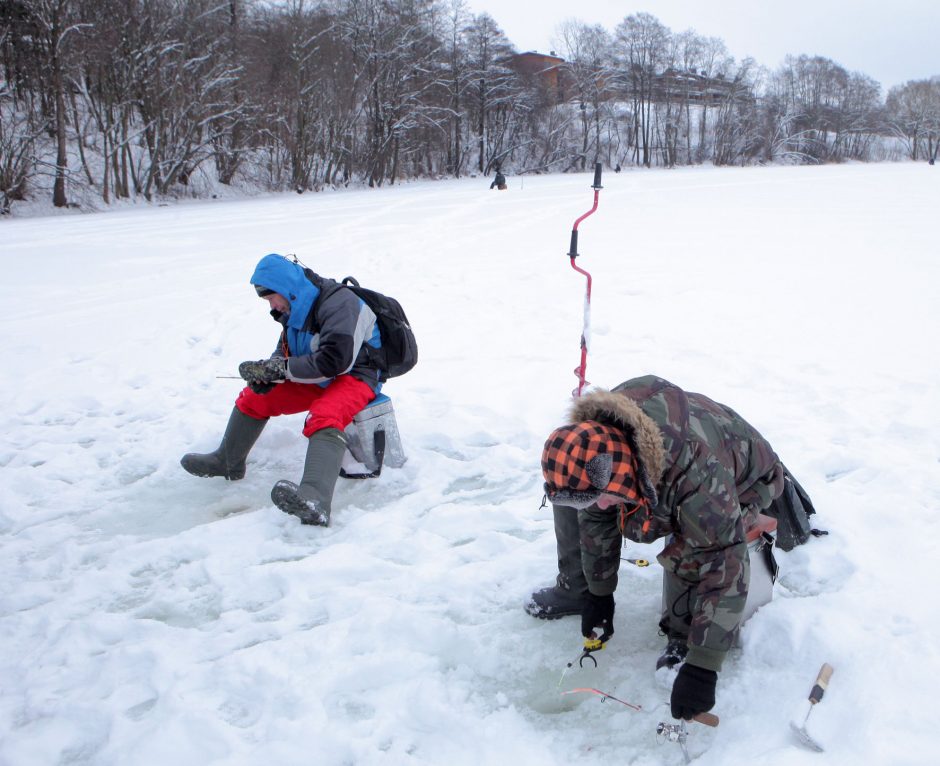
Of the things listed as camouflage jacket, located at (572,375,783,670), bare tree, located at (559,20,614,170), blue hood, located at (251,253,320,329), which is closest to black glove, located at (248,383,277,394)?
blue hood, located at (251,253,320,329)

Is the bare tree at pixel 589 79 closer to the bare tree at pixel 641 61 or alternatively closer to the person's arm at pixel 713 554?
the bare tree at pixel 641 61

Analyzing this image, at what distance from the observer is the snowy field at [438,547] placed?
7.84 feet

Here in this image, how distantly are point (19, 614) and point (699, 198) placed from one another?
1934cm

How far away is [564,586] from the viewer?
2.91 metres

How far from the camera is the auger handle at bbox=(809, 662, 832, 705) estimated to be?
2.30m

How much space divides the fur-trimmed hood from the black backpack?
207cm

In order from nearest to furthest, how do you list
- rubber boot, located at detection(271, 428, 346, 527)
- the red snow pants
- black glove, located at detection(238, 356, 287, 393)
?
rubber boot, located at detection(271, 428, 346, 527), the red snow pants, black glove, located at detection(238, 356, 287, 393)

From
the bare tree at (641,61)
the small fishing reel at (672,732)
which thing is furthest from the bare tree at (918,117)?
the small fishing reel at (672,732)

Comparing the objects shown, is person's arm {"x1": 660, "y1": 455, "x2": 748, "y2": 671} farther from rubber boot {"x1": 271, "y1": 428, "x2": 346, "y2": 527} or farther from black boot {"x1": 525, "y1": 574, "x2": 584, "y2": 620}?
rubber boot {"x1": 271, "y1": 428, "x2": 346, "y2": 527}

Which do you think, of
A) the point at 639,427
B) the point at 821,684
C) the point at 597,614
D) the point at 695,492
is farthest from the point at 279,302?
the point at 821,684

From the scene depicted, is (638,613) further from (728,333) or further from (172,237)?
(172,237)

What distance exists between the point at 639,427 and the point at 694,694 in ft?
2.74

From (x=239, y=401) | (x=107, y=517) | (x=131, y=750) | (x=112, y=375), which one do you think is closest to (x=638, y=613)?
(x=131, y=750)

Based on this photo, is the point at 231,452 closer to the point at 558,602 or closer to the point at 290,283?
the point at 290,283
